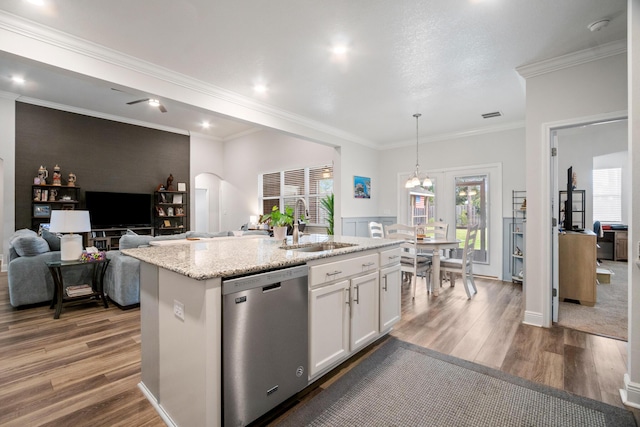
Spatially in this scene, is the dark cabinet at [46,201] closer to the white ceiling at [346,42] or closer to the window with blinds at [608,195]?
the white ceiling at [346,42]

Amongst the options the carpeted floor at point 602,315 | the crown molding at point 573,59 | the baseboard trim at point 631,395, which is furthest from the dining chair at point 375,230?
the baseboard trim at point 631,395

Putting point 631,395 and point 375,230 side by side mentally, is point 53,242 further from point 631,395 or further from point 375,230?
point 631,395

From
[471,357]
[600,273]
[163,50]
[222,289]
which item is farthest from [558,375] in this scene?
[163,50]

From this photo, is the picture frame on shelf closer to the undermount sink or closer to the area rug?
the undermount sink

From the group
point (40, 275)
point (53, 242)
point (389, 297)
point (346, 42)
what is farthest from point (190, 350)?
point (53, 242)

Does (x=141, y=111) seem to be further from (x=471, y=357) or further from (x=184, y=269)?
(x=471, y=357)

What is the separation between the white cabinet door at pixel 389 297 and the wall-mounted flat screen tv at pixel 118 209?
6527mm

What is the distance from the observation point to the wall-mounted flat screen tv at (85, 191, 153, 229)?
6.39 metres

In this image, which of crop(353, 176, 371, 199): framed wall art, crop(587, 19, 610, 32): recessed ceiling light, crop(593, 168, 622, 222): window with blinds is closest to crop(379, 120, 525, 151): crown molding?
crop(353, 176, 371, 199): framed wall art

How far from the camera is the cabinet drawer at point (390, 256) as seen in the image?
2641 millimetres

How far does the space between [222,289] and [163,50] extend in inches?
104

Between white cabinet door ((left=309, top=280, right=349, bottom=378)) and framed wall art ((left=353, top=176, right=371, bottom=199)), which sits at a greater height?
framed wall art ((left=353, top=176, right=371, bottom=199))

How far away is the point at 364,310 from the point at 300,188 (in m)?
4.88

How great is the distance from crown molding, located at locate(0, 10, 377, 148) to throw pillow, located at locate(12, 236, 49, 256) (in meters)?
2.31
